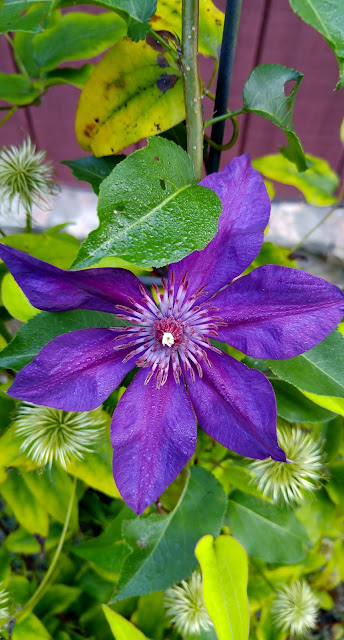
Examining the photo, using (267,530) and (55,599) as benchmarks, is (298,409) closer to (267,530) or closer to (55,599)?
(267,530)

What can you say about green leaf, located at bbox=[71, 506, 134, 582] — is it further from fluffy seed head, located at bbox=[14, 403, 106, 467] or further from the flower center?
the flower center

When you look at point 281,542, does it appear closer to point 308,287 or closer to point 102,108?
point 308,287

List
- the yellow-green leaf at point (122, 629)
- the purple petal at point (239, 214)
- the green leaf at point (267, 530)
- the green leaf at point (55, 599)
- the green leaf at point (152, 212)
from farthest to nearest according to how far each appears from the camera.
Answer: the green leaf at point (55, 599) → the green leaf at point (267, 530) → the yellow-green leaf at point (122, 629) → the purple petal at point (239, 214) → the green leaf at point (152, 212)

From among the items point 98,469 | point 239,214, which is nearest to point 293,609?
point 98,469

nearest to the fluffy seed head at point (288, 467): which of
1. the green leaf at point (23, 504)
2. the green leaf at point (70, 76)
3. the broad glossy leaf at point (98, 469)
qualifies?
the broad glossy leaf at point (98, 469)

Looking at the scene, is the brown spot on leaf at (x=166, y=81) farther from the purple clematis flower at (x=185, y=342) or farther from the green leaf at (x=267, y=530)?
the green leaf at (x=267, y=530)
